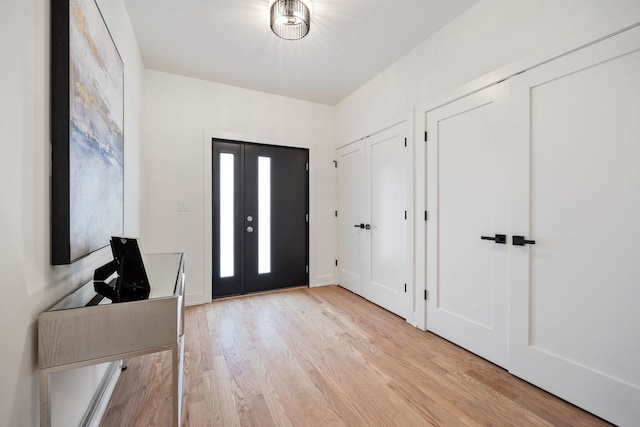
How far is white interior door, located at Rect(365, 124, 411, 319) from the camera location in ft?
9.26

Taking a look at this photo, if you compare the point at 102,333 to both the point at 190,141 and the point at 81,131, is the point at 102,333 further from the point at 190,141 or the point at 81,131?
the point at 190,141

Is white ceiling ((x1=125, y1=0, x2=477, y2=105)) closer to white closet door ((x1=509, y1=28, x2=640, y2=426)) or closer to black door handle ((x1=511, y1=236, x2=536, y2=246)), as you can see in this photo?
white closet door ((x1=509, y1=28, x2=640, y2=426))

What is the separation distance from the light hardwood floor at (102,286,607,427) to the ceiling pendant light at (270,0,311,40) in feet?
8.48

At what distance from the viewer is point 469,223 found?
2.17 metres

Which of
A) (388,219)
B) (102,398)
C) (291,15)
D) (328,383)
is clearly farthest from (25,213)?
(388,219)

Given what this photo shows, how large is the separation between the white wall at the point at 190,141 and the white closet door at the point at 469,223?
2.20 metres

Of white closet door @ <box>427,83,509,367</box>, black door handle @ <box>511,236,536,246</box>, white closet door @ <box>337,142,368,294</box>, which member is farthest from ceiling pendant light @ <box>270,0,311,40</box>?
black door handle @ <box>511,236,536,246</box>

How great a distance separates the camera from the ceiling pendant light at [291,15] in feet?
6.48

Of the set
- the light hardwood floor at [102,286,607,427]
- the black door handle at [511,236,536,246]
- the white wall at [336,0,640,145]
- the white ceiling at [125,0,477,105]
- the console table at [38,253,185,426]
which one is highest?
the white ceiling at [125,0,477,105]

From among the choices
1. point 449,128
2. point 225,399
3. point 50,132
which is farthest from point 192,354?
point 449,128

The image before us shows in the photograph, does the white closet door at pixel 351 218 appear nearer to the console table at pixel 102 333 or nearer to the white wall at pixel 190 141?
the white wall at pixel 190 141

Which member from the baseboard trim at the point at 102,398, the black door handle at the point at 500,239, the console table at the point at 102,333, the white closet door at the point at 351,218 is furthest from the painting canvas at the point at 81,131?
the white closet door at the point at 351,218

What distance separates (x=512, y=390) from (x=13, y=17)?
285 cm

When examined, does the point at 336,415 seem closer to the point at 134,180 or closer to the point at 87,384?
the point at 87,384
